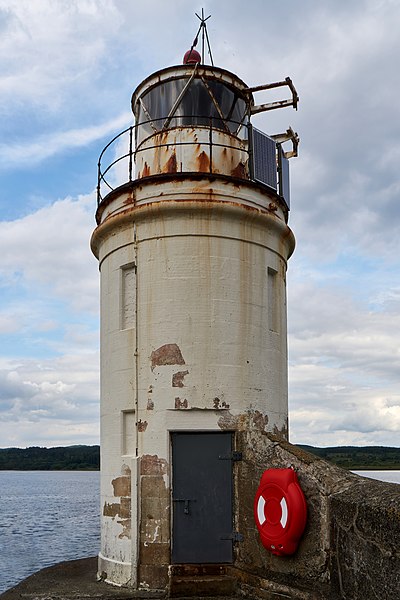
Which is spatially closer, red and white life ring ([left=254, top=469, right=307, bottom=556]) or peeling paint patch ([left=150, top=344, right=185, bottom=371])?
red and white life ring ([left=254, top=469, right=307, bottom=556])

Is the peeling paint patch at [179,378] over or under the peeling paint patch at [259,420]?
over

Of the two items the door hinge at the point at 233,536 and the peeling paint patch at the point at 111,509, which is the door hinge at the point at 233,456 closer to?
the door hinge at the point at 233,536

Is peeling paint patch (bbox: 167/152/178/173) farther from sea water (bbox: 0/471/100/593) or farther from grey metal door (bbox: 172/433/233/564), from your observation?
sea water (bbox: 0/471/100/593)

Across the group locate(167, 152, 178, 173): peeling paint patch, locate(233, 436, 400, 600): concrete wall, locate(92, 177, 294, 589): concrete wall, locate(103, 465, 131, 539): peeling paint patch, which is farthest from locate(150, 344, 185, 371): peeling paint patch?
locate(167, 152, 178, 173): peeling paint patch

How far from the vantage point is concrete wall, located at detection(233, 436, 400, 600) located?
653 cm

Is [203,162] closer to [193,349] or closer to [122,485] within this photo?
[193,349]

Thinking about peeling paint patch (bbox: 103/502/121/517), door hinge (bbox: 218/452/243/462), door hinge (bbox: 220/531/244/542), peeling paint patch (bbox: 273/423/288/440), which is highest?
peeling paint patch (bbox: 273/423/288/440)

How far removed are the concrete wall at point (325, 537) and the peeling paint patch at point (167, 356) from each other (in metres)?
1.36

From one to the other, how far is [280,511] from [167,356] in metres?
2.72

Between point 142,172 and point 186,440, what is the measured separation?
433 centimetres

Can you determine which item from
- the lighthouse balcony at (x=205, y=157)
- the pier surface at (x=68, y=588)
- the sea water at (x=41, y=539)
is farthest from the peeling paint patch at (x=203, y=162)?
the sea water at (x=41, y=539)

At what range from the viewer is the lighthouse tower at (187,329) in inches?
366

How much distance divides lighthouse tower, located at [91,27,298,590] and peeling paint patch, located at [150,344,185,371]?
0.05 ft

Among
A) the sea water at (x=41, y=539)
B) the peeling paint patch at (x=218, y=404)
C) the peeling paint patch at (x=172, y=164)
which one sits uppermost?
the peeling paint patch at (x=172, y=164)
